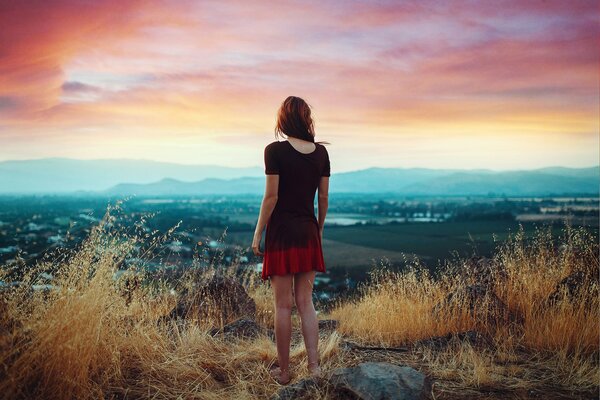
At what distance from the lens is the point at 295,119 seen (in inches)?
135

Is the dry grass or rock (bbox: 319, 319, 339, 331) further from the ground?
the dry grass

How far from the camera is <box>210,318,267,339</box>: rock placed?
4797 mm

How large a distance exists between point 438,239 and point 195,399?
145 feet

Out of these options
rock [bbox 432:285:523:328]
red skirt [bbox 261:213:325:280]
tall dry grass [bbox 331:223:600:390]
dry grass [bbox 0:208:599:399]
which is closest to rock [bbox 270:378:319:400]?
dry grass [bbox 0:208:599:399]

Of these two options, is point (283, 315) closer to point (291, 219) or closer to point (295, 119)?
point (291, 219)

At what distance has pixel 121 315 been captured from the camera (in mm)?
4258

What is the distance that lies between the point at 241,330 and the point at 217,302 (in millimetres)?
1148

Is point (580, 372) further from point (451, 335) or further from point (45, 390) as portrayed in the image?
Result: point (45, 390)

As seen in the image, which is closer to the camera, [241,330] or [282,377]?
[282,377]

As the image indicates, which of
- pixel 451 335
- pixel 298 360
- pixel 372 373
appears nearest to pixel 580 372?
pixel 451 335

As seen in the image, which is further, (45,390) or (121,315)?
(121,315)

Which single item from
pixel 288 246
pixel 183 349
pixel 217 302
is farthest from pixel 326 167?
pixel 217 302

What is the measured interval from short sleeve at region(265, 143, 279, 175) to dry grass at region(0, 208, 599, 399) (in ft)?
5.35

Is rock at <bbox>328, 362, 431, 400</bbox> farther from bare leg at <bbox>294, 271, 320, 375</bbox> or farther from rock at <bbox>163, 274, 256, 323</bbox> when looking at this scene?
rock at <bbox>163, 274, 256, 323</bbox>
